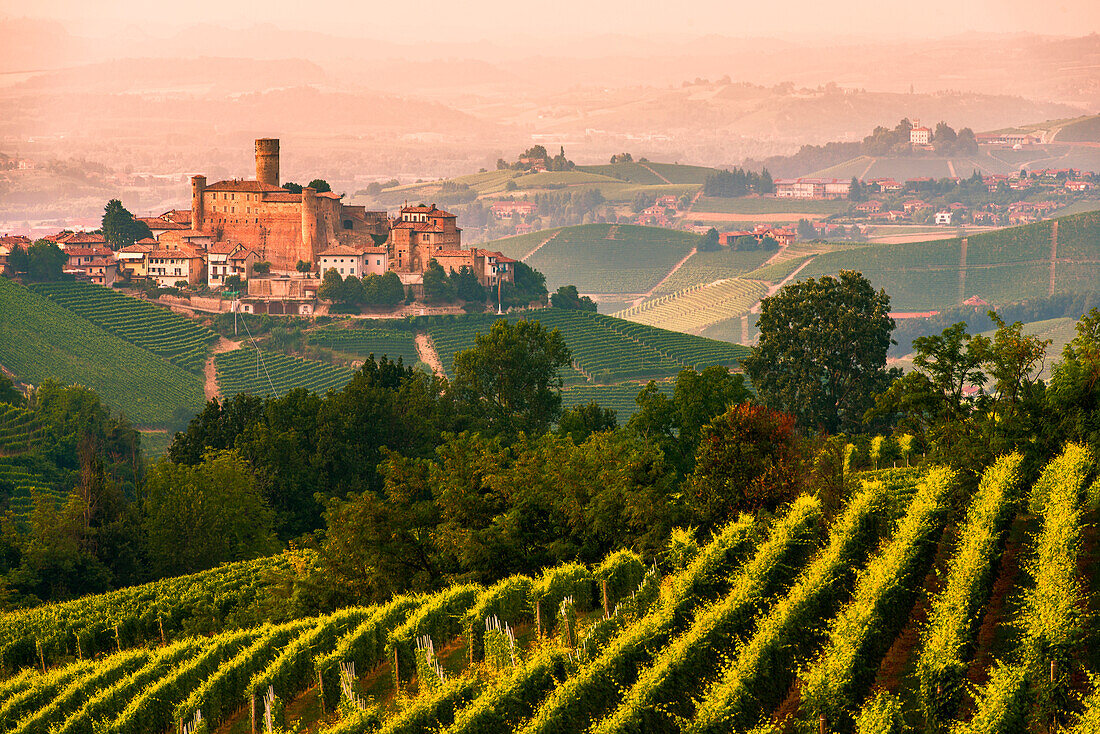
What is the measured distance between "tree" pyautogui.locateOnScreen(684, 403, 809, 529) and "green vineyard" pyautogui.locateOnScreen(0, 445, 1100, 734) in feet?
3.52

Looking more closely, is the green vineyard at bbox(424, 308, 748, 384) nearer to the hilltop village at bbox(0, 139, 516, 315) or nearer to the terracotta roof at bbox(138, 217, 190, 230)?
the hilltop village at bbox(0, 139, 516, 315)

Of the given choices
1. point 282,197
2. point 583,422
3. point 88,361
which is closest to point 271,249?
point 282,197

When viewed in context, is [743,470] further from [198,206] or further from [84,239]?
[84,239]

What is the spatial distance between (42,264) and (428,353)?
29.9 meters

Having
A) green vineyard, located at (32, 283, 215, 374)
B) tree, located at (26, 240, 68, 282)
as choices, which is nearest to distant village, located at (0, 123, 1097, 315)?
tree, located at (26, 240, 68, 282)

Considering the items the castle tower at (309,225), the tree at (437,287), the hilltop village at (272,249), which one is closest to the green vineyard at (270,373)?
the hilltop village at (272,249)

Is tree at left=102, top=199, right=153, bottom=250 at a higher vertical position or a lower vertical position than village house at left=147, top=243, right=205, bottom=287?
higher

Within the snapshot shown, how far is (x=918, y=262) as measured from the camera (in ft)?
620

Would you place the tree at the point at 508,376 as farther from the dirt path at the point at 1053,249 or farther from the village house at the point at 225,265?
the dirt path at the point at 1053,249

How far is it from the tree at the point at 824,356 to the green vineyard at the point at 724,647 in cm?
2022

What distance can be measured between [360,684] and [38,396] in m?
51.4

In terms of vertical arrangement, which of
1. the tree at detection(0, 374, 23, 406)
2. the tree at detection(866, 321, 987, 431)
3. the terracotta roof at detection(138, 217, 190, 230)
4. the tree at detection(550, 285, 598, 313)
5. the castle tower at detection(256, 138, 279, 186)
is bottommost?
the tree at detection(0, 374, 23, 406)

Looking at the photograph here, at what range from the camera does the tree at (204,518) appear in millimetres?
38250

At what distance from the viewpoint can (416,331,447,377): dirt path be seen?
8881 centimetres
